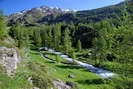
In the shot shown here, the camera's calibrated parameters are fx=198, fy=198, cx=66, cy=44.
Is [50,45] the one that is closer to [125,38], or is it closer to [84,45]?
[84,45]

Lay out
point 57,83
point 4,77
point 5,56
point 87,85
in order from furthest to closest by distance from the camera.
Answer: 1. point 87,85
2. point 57,83
3. point 5,56
4. point 4,77

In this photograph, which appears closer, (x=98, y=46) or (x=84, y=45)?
(x=98, y=46)

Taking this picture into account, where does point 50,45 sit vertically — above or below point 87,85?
above

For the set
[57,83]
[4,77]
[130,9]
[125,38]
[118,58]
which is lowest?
[57,83]

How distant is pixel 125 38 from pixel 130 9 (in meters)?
2.12

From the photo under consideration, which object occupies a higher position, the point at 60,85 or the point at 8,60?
the point at 8,60

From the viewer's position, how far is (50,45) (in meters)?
119

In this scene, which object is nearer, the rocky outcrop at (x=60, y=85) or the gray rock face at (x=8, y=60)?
the gray rock face at (x=8, y=60)

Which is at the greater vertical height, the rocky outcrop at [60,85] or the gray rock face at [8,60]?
the gray rock face at [8,60]

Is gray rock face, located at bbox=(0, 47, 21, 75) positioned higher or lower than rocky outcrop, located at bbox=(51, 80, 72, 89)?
higher

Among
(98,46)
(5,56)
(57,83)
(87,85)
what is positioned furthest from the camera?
(98,46)

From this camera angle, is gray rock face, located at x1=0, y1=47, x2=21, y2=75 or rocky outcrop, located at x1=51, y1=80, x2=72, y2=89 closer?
gray rock face, located at x1=0, y1=47, x2=21, y2=75

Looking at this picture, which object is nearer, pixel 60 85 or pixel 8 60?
pixel 8 60

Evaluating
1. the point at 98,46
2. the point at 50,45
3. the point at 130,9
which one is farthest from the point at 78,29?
the point at 130,9
